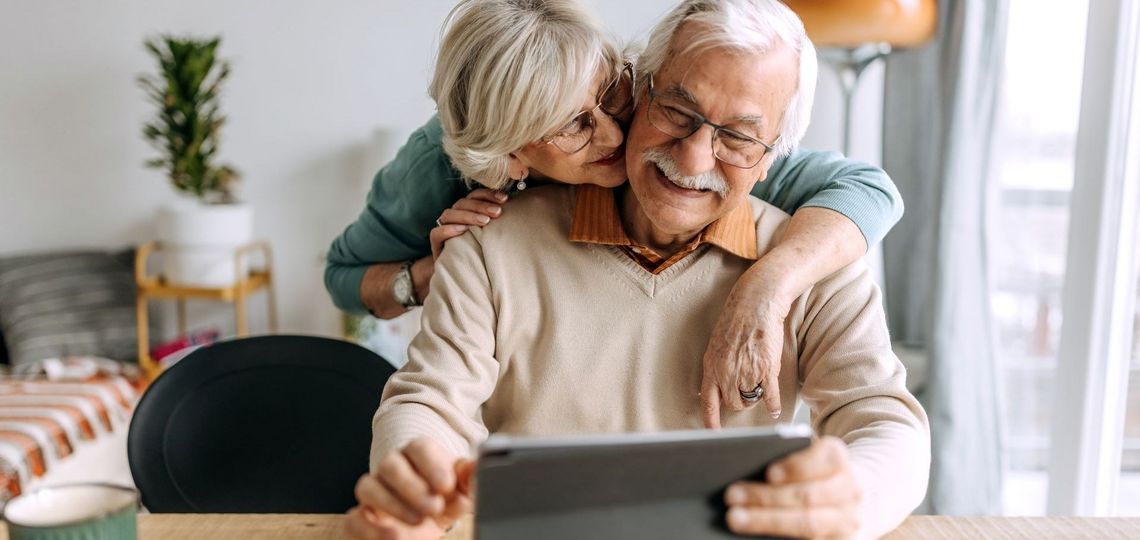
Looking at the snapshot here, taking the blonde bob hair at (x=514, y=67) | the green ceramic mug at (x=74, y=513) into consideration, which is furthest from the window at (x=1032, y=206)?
the green ceramic mug at (x=74, y=513)

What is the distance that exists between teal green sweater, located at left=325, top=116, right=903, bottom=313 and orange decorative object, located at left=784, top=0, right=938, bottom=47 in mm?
609

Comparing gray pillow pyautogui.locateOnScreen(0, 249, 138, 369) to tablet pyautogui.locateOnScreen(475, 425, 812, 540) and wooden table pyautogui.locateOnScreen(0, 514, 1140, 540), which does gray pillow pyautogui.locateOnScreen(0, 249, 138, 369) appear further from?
tablet pyautogui.locateOnScreen(475, 425, 812, 540)

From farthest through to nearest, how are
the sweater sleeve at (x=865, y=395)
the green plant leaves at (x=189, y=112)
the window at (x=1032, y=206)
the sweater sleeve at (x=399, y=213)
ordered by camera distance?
the green plant leaves at (x=189, y=112)
the window at (x=1032, y=206)
the sweater sleeve at (x=399, y=213)
the sweater sleeve at (x=865, y=395)

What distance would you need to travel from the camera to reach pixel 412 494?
2.99 feet

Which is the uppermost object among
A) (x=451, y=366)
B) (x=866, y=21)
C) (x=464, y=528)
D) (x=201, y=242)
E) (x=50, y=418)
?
(x=866, y=21)

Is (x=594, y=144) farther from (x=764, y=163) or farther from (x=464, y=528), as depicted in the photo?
(x=464, y=528)

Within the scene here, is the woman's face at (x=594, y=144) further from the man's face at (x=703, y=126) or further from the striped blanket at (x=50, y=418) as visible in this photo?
the striped blanket at (x=50, y=418)

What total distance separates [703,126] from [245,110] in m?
2.86

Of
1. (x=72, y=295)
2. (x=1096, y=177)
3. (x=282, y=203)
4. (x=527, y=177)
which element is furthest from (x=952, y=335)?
(x=72, y=295)

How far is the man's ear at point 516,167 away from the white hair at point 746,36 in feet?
0.68

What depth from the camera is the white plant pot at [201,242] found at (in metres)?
3.41

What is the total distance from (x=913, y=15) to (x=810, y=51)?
93 cm

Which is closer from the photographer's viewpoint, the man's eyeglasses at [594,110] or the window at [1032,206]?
the man's eyeglasses at [594,110]

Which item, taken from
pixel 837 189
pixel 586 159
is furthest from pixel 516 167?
pixel 837 189
